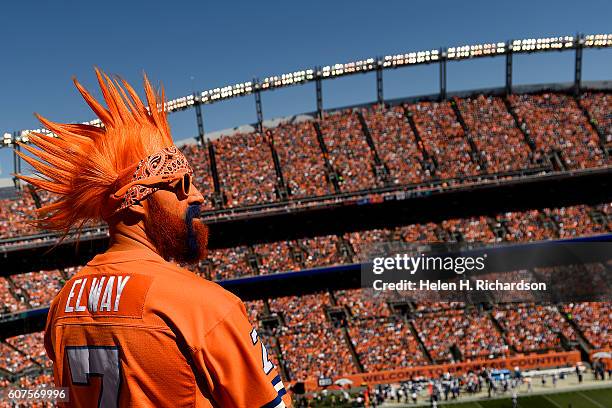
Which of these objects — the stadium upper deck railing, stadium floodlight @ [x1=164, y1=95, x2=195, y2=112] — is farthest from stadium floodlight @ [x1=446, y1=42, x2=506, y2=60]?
stadium floodlight @ [x1=164, y1=95, x2=195, y2=112]

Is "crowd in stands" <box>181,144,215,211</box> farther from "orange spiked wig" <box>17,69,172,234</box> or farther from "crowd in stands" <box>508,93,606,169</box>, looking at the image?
"orange spiked wig" <box>17,69,172,234</box>

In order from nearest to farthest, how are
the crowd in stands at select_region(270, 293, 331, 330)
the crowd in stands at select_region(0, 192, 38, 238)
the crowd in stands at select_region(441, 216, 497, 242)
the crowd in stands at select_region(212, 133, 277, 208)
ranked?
the crowd in stands at select_region(270, 293, 331, 330), the crowd in stands at select_region(0, 192, 38, 238), the crowd in stands at select_region(441, 216, 497, 242), the crowd in stands at select_region(212, 133, 277, 208)

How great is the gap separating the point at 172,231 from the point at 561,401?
2669 cm

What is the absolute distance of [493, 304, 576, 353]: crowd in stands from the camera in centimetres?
3100

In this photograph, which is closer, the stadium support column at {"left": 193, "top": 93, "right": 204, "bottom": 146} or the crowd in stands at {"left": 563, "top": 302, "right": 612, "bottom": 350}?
the crowd in stands at {"left": 563, "top": 302, "right": 612, "bottom": 350}

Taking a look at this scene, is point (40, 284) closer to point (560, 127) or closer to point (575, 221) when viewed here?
point (575, 221)

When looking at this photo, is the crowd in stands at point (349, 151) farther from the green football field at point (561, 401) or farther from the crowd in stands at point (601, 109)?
the green football field at point (561, 401)

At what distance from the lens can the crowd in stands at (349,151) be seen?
134ft

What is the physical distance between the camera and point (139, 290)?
2260 millimetres

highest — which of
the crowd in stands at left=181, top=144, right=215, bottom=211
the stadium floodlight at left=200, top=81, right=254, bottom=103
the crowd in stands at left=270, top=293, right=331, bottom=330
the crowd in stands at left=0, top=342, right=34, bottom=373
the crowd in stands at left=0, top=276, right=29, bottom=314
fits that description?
the stadium floodlight at left=200, top=81, right=254, bottom=103

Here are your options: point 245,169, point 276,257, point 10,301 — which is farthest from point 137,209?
point 245,169

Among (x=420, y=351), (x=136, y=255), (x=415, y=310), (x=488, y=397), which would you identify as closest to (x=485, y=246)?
(x=415, y=310)

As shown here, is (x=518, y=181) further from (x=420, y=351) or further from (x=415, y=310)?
(x=420, y=351)

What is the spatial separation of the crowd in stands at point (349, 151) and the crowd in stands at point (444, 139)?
14.8 ft
